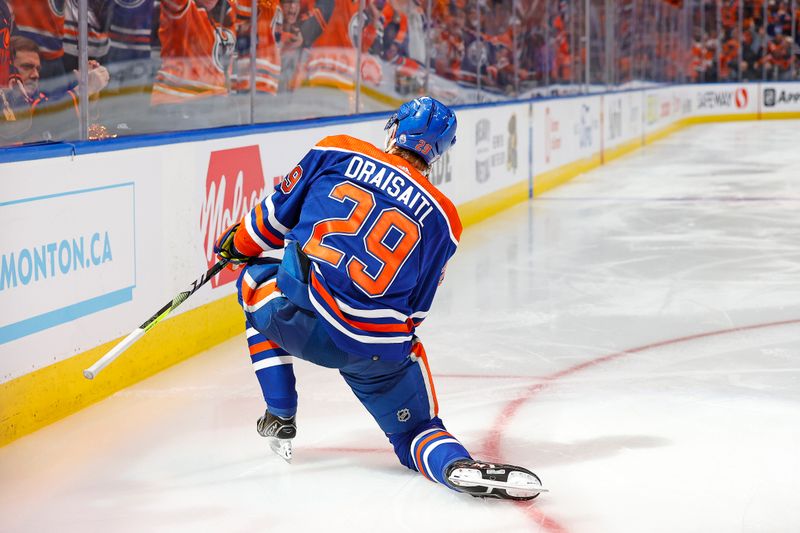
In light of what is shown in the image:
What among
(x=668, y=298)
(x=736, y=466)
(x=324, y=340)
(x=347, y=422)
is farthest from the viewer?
(x=668, y=298)

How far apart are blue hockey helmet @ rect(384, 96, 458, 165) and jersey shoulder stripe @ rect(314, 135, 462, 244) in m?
0.05

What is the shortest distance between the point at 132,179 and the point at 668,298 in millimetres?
2488

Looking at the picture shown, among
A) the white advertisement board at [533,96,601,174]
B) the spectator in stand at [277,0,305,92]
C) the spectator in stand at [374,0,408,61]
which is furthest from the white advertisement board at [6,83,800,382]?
the white advertisement board at [533,96,601,174]

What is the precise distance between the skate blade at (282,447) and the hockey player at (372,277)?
0.49 feet

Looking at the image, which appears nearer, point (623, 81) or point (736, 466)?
point (736, 466)

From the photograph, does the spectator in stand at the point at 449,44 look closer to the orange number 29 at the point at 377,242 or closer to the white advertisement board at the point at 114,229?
the white advertisement board at the point at 114,229

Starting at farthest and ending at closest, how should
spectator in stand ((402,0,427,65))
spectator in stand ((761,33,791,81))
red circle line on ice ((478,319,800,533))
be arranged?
1. spectator in stand ((761,33,791,81))
2. spectator in stand ((402,0,427,65))
3. red circle line on ice ((478,319,800,533))

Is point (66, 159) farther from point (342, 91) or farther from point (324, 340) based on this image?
point (342, 91)

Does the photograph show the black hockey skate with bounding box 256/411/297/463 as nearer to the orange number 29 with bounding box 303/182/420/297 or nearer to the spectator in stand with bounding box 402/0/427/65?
the orange number 29 with bounding box 303/182/420/297

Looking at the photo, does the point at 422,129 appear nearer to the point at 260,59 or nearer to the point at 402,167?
the point at 402,167

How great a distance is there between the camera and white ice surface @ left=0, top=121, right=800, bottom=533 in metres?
2.54

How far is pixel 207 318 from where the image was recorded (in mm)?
4305

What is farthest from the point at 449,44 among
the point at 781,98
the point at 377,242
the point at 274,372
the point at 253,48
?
the point at 781,98

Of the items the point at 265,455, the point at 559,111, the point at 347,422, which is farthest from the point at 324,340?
the point at 559,111
